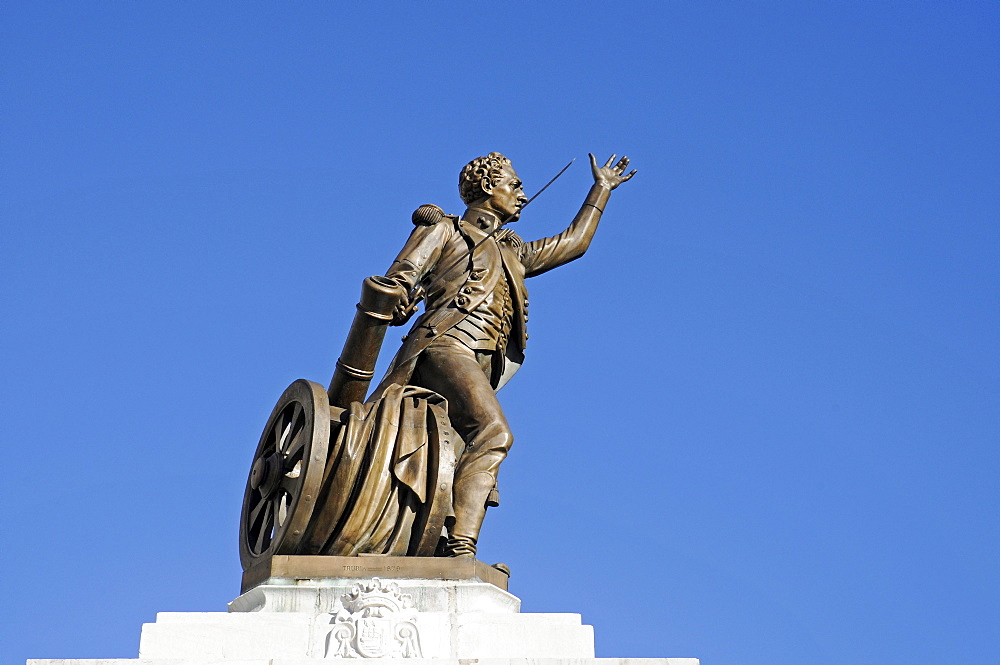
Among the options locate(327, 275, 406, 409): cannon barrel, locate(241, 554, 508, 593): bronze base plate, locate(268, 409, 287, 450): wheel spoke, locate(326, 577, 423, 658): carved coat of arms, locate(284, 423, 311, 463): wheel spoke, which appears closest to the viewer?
locate(326, 577, 423, 658): carved coat of arms

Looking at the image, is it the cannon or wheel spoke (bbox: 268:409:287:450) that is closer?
the cannon

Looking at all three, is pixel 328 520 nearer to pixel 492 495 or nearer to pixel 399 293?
pixel 492 495

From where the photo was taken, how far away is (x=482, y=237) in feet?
31.8

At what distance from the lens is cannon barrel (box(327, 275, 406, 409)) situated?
872 cm

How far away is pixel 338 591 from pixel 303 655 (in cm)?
45

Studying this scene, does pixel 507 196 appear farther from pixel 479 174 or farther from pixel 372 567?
pixel 372 567

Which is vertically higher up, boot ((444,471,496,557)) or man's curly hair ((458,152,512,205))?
man's curly hair ((458,152,512,205))

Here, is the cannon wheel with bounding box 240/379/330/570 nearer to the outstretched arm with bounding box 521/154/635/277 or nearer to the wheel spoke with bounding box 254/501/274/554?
the wheel spoke with bounding box 254/501/274/554

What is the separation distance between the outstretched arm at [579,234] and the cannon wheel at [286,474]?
91.9 inches

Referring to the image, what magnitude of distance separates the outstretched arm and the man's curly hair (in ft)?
1.84

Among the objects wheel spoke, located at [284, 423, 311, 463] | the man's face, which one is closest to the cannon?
wheel spoke, located at [284, 423, 311, 463]

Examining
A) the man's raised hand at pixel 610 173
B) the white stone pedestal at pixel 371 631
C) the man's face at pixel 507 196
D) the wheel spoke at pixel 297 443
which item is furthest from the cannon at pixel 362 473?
the man's raised hand at pixel 610 173

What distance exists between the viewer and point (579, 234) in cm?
1047

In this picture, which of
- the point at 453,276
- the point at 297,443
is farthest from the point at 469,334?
the point at 297,443
